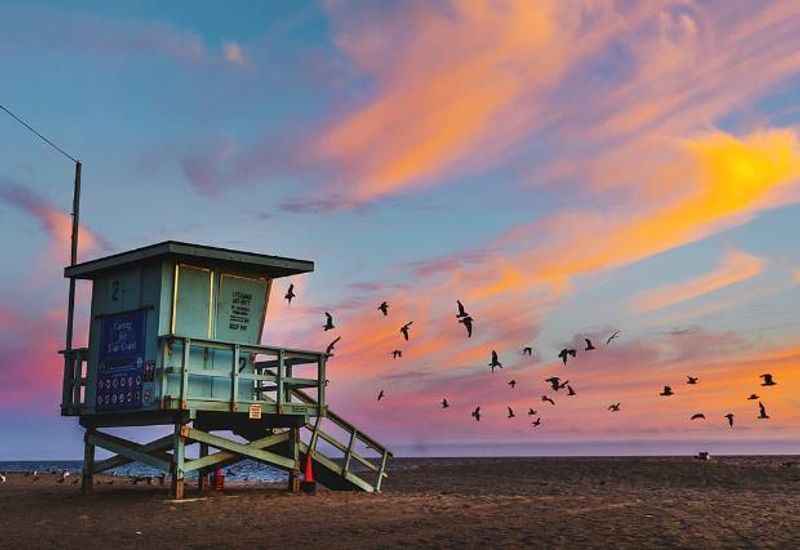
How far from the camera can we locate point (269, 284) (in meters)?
26.3

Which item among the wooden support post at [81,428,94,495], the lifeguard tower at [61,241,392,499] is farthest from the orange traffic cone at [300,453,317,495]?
the wooden support post at [81,428,94,495]

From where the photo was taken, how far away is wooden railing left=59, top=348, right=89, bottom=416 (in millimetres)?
26328

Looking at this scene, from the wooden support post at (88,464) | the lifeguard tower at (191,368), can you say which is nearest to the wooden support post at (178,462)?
the lifeguard tower at (191,368)

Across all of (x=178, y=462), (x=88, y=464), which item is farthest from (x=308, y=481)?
(x=88, y=464)

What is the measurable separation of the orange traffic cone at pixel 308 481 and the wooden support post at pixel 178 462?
12.1ft

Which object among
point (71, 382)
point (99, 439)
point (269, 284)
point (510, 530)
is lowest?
point (510, 530)

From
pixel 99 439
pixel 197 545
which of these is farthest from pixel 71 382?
pixel 197 545

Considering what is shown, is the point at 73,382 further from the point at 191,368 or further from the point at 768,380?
the point at 768,380

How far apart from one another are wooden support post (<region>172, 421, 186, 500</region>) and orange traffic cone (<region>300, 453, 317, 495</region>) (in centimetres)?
368

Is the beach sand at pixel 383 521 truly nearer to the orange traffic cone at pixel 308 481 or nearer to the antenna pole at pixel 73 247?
the orange traffic cone at pixel 308 481

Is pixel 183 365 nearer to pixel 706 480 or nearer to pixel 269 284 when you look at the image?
pixel 269 284

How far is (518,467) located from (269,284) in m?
32.0

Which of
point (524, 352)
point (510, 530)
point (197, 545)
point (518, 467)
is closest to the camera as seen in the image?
point (197, 545)

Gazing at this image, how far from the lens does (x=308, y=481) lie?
25438 millimetres
